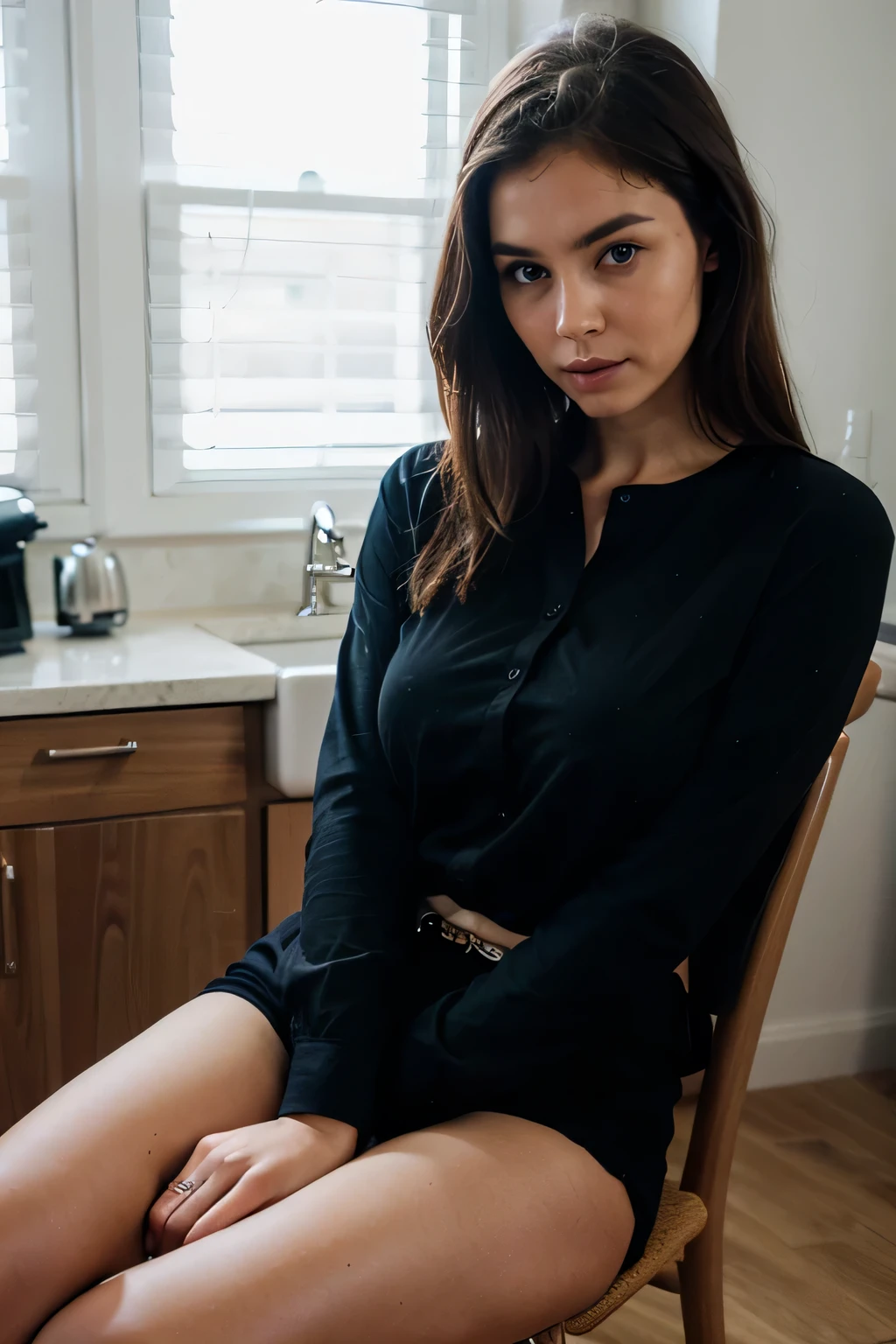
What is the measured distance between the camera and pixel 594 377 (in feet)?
3.90

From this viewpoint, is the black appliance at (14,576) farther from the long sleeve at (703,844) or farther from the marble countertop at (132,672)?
the long sleeve at (703,844)

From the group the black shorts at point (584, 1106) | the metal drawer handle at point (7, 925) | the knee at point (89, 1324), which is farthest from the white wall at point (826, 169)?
the knee at point (89, 1324)

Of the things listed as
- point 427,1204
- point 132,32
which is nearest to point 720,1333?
point 427,1204

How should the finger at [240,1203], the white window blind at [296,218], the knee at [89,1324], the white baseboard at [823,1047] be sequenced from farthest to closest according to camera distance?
the white baseboard at [823,1047], the white window blind at [296,218], the finger at [240,1203], the knee at [89,1324]

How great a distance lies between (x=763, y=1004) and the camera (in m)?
1.23

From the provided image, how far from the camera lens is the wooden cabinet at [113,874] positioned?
178 cm

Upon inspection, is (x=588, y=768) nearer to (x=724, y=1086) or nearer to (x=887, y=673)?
(x=724, y=1086)

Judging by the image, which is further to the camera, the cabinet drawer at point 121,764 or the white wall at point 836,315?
the white wall at point 836,315

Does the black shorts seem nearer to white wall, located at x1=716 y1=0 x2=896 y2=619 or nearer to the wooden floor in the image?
the wooden floor

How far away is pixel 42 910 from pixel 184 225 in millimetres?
1222

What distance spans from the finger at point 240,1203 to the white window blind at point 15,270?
1573mm

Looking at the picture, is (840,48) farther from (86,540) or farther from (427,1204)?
(427,1204)

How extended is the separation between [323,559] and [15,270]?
2.33 feet

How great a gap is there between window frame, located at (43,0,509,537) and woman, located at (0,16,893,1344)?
111 centimetres
